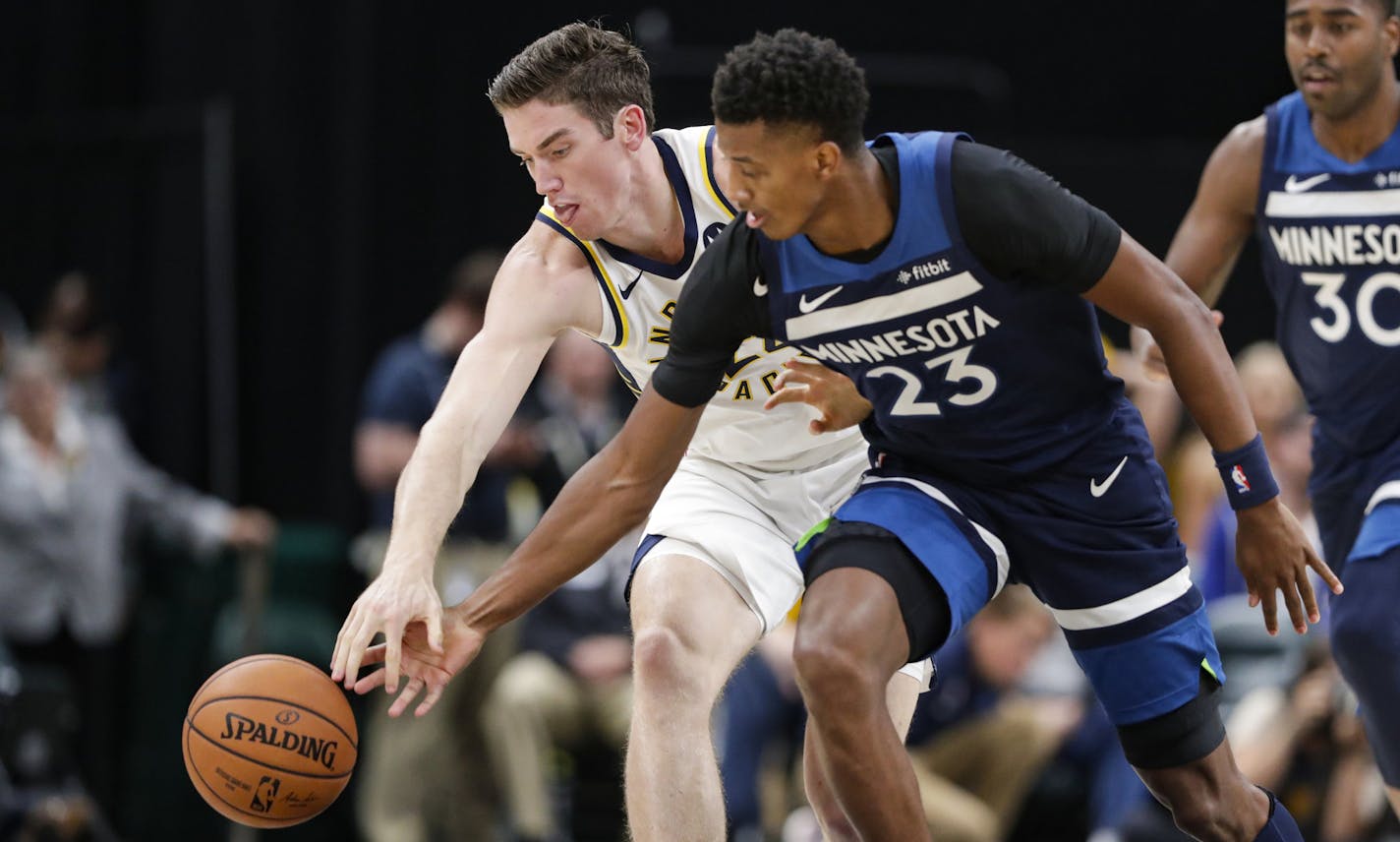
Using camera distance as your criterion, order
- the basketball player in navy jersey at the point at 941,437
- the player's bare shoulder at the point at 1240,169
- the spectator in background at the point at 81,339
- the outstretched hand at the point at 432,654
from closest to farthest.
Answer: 1. the basketball player in navy jersey at the point at 941,437
2. the outstretched hand at the point at 432,654
3. the player's bare shoulder at the point at 1240,169
4. the spectator in background at the point at 81,339

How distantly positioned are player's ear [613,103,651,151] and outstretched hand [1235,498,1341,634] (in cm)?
174

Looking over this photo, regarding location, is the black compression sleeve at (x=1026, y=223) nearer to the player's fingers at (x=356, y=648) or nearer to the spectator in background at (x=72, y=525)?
the player's fingers at (x=356, y=648)

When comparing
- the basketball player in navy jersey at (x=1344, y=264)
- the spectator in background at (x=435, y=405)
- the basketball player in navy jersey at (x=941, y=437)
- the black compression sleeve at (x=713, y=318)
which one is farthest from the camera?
the spectator in background at (x=435, y=405)

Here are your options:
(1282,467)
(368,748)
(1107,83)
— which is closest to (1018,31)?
(1107,83)

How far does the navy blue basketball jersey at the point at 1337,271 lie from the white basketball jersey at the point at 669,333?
123cm

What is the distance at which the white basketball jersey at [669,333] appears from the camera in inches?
184

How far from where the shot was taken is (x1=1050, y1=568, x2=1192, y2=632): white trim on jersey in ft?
13.7

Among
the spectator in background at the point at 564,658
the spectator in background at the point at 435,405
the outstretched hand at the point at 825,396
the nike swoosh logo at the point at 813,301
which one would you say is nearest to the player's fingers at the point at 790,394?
the outstretched hand at the point at 825,396

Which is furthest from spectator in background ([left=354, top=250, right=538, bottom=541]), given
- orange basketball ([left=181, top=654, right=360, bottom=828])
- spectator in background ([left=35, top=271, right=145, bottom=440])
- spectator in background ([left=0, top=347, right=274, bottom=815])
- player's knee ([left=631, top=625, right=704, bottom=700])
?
player's knee ([left=631, top=625, right=704, bottom=700])

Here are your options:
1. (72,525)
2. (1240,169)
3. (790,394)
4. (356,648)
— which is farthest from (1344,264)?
(72,525)

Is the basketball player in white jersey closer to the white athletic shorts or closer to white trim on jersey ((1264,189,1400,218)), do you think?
the white athletic shorts

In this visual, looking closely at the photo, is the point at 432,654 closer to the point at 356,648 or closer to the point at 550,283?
the point at 356,648

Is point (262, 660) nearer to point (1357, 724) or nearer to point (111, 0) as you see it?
point (1357, 724)

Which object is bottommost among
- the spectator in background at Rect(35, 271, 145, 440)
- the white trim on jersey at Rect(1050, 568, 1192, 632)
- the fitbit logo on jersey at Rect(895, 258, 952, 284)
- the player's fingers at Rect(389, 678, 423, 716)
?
the spectator in background at Rect(35, 271, 145, 440)
